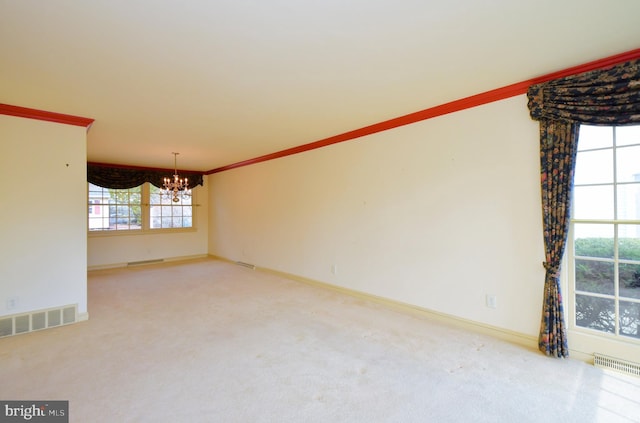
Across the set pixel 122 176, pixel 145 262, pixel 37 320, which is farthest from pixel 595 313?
pixel 122 176

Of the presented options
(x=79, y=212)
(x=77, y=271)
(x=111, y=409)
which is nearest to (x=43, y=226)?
(x=79, y=212)

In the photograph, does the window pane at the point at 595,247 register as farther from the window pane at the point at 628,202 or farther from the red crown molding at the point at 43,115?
the red crown molding at the point at 43,115

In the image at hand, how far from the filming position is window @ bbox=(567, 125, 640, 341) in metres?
2.28

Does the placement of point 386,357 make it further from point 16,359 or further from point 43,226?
point 43,226

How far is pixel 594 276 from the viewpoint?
2445mm

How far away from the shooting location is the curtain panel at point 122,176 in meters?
6.32

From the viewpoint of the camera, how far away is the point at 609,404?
189cm

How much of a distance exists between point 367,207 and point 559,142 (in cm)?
221

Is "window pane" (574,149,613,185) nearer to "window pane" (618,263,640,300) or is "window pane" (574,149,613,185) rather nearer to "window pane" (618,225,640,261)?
"window pane" (618,225,640,261)

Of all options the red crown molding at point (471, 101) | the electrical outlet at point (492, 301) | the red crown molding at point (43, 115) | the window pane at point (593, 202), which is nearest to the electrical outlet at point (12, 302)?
the red crown molding at point (43, 115)

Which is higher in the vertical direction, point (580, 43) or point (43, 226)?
point (580, 43)

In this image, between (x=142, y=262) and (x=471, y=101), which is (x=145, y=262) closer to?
(x=142, y=262)

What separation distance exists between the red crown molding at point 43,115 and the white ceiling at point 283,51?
0.15 m

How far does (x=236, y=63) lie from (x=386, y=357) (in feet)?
9.14
